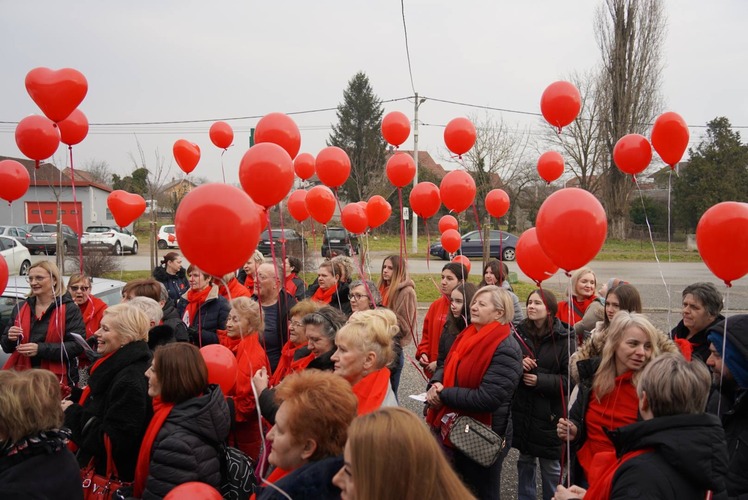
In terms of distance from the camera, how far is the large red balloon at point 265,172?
3.42m

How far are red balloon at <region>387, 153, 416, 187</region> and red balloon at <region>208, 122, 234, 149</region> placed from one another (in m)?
2.10

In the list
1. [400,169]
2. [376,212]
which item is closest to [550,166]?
[400,169]

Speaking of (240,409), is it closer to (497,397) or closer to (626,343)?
(497,397)

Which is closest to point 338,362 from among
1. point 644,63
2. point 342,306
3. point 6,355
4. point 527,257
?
point 527,257

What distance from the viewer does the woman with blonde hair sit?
1.32m

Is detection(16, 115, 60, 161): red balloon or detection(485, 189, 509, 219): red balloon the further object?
detection(485, 189, 509, 219): red balloon

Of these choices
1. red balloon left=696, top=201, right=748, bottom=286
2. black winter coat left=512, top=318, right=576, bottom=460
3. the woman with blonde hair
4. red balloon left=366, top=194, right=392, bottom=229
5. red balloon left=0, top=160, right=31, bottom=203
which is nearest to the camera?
the woman with blonde hair

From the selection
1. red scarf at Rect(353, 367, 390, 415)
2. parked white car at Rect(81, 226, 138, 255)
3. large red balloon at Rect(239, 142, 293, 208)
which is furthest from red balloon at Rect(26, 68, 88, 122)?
parked white car at Rect(81, 226, 138, 255)

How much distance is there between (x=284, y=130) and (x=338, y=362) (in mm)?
2542

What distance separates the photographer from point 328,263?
553 cm

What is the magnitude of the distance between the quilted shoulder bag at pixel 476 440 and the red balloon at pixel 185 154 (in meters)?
4.77

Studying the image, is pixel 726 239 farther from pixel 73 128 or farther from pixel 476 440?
pixel 73 128

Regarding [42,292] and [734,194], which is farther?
[734,194]

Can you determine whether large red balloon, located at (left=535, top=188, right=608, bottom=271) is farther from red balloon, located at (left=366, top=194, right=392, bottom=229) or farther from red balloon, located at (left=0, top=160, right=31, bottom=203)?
red balloon, located at (left=0, top=160, right=31, bottom=203)
